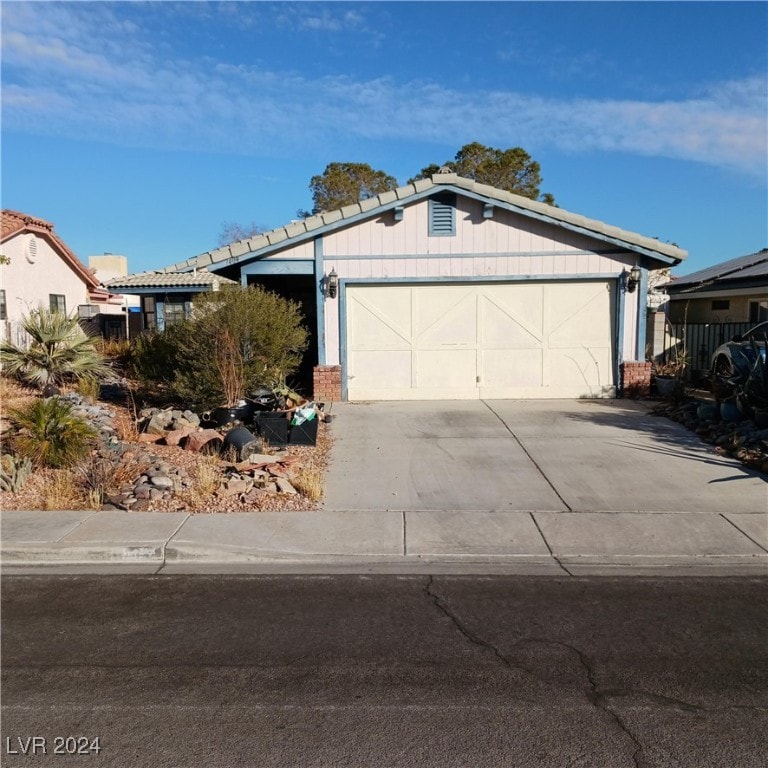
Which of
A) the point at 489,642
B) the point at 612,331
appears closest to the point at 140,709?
the point at 489,642

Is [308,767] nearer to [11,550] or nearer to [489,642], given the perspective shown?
[489,642]

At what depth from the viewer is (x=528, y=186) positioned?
32.3 m

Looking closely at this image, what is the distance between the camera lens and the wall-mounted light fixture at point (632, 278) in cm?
1300

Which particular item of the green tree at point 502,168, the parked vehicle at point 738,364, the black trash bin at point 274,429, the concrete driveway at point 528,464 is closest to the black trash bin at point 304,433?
the black trash bin at point 274,429

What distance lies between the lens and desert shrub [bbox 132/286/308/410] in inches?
426

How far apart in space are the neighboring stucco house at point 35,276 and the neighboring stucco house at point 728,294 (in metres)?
18.9

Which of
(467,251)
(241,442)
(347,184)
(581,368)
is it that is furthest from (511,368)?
(347,184)

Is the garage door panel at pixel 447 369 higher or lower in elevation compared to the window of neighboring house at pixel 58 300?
lower

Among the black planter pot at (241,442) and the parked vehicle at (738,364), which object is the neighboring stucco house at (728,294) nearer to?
the parked vehicle at (738,364)

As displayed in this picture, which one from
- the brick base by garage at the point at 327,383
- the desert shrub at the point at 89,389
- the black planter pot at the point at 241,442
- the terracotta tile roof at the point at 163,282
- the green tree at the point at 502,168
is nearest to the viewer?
the black planter pot at the point at 241,442

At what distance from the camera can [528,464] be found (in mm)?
9172

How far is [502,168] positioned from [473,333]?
21.1 m

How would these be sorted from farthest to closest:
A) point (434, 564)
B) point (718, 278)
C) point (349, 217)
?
point (718, 278) < point (349, 217) < point (434, 564)

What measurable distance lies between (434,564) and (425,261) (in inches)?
314
